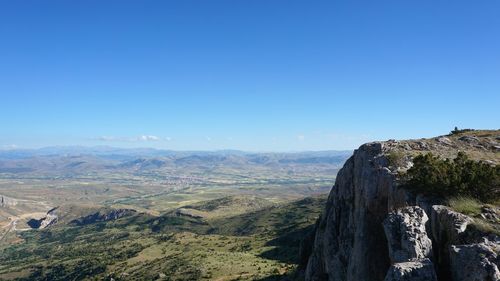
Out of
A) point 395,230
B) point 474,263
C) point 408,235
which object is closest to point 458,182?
point 395,230

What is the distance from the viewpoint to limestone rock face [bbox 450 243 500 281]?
18609 millimetres

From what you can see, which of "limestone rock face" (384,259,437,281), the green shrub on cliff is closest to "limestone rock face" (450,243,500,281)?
"limestone rock face" (384,259,437,281)

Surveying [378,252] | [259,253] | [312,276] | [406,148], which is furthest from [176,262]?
[378,252]

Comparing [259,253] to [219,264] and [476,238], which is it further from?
[476,238]

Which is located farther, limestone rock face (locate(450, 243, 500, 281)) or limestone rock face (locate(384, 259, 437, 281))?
limestone rock face (locate(384, 259, 437, 281))

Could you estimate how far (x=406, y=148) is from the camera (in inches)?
1636

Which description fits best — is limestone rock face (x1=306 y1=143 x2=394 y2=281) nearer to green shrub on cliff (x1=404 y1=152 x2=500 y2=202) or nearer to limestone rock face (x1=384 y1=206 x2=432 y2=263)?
green shrub on cliff (x1=404 y1=152 x2=500 y2=202)

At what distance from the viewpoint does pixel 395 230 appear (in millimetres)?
23750

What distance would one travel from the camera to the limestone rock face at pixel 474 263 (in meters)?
18.6

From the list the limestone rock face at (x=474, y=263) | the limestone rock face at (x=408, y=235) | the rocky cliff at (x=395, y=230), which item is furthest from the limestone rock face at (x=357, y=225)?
the limestone rock face at (x=474, y=263)

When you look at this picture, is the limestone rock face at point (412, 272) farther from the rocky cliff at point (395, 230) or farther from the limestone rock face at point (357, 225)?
the limestone rock face at point (357, 225)

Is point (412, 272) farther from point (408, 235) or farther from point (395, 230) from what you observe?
point (395, 230)

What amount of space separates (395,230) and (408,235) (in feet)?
3.43

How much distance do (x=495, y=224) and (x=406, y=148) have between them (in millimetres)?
18925
